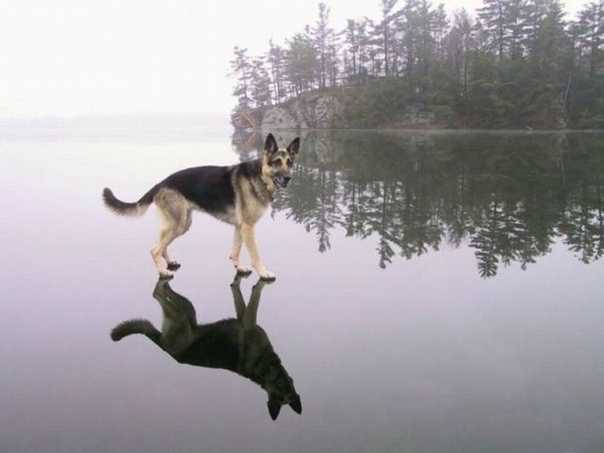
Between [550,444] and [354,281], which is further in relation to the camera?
[354,281]

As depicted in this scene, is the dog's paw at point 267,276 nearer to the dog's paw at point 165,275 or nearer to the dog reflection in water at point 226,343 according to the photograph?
the dog reflection in water at point 226,343

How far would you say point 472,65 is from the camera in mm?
51562

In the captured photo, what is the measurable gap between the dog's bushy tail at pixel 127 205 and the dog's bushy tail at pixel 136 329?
165 centimetres

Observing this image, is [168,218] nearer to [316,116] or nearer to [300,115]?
[316,116]

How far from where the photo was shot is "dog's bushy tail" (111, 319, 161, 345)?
12.7ft

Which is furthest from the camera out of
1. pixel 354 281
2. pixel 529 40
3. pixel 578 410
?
pixel 529 40

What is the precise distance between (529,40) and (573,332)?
59.8 m

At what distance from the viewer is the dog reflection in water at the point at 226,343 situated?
3.15 m

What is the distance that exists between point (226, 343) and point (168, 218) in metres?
2.11

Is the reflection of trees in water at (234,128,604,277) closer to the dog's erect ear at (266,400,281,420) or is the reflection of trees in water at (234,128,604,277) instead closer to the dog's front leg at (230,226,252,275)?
the dog's front leg at (230,226,252,275)

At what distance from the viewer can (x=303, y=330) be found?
397 cm

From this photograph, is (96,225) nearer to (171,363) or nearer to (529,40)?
(171,363)

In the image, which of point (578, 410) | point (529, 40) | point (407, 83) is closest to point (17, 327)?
point (578, 410)

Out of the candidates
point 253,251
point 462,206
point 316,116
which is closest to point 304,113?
point 316,116
